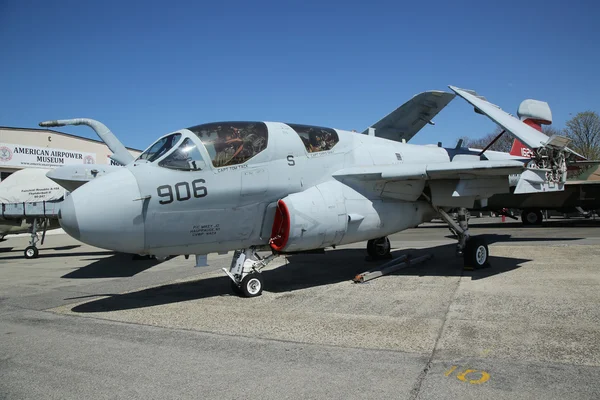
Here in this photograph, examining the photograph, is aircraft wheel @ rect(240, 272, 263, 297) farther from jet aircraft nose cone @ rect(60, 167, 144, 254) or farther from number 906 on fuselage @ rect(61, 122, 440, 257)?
jet aircraft nose cone @ rect(60, 167, 144, 254)

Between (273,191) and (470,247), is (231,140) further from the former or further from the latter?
(470,247)

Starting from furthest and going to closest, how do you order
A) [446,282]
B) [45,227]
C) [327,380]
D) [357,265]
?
1. [45,227]
2. [357,265]
3. [446,282]
4. [327,380]

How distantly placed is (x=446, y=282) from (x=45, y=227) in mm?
16137

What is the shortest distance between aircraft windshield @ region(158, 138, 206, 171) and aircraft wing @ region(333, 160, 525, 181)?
8.39 ft

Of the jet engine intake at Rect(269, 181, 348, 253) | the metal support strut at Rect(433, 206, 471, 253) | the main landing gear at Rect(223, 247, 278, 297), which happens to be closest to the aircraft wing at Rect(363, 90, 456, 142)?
the metal support strut at Rect(433, 206, 471, 253)

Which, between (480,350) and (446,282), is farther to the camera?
(446,282)

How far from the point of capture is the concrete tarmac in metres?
3.62

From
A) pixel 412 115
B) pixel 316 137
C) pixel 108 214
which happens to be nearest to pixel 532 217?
pixel 412 115

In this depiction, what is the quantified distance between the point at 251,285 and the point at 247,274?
0.20m

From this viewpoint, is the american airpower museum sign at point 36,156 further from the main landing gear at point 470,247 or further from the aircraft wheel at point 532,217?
the aircraft wheel at point 532,217

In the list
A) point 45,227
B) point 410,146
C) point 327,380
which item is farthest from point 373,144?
point 45,227

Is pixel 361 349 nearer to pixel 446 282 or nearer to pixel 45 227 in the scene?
pixel 446 282

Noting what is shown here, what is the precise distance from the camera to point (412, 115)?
14375mm

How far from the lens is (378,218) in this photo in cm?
809
